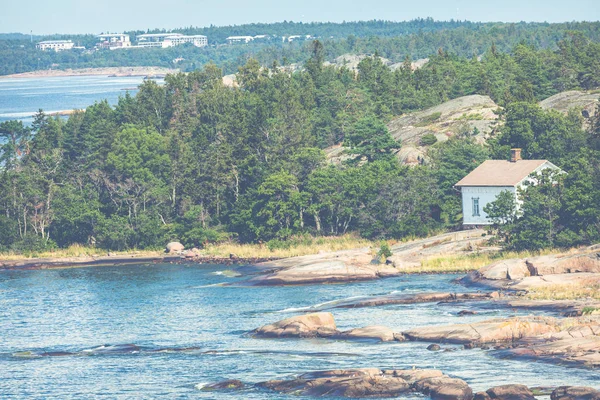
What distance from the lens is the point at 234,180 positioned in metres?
105

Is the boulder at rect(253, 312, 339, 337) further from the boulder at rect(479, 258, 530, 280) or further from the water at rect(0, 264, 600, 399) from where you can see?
the boulder at rect(479, 258, 530, 280)

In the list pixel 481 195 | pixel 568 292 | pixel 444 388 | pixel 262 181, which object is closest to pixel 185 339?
pixel 444 388

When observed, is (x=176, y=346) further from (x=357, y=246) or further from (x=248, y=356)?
(x=357, y=246)

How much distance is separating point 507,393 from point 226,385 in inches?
513

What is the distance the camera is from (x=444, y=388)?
44.4 m

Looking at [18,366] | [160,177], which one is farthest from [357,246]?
[18,366]

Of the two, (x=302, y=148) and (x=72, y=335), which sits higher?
(x=302, y=148)

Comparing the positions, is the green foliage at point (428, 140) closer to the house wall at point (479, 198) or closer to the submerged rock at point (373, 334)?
the house wall at point (479, 198)

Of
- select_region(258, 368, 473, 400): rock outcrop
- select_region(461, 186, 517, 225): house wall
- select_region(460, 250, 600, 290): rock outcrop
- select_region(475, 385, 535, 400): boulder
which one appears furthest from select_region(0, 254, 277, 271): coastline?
select_region(475, 385, 535, 400): boulder

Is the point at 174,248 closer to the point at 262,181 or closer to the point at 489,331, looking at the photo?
the point at 262,181

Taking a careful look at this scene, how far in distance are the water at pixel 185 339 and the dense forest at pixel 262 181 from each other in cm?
1105

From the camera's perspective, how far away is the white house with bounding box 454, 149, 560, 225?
3388 inches

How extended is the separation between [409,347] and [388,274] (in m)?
25.3

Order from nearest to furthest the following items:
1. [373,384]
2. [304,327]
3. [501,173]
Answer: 1. [373,384]
2. [304,327]
3. [501,173]
